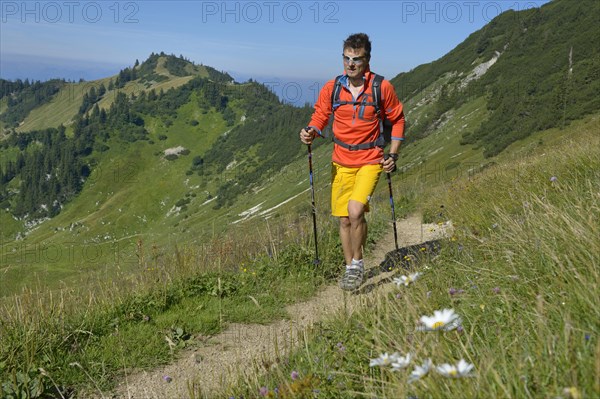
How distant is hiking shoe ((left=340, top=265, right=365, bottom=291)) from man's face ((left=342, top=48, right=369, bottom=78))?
269 cm

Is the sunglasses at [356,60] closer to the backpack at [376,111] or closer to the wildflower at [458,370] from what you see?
the backpack at [376,111]

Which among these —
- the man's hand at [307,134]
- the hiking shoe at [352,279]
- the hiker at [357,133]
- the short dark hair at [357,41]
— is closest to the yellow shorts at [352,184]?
the hiker at [357,133]

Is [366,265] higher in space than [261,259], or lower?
lower

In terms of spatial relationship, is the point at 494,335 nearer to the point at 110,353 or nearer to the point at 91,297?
the point at 110,353

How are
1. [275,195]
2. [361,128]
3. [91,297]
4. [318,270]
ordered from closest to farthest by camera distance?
[91,297] → [361,128] → [318,270] → [275,195]

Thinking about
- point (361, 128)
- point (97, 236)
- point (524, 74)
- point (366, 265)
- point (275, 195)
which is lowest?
point (97, 236)

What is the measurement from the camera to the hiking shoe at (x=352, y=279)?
6980 mm

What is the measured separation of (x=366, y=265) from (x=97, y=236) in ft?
592

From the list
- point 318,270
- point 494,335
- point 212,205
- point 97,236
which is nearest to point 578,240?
point 494,335

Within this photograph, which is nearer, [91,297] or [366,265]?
[91,297]

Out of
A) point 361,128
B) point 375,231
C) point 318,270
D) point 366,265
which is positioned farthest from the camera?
Result: point 375,231

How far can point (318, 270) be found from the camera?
783 centimetres

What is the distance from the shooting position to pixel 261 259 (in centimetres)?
788

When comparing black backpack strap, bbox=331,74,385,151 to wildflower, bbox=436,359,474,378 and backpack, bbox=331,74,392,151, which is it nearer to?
backpack, bbox=331,74,392,151
